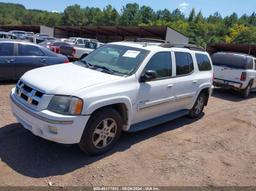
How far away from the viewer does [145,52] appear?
5277mm

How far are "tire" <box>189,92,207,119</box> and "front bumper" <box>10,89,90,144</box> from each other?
12.3 ft

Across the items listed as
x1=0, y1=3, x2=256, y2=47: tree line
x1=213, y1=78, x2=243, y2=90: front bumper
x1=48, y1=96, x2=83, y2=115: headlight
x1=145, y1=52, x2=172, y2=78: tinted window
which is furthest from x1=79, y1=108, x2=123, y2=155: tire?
x1=0, y1=3, x2=256, y2=47: tree line

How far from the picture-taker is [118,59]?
5254 millimetres

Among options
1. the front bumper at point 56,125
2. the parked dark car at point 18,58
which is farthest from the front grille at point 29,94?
the parked dark car at point 18,58

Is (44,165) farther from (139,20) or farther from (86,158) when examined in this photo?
(139,20)

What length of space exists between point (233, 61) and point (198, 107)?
17.2 feet

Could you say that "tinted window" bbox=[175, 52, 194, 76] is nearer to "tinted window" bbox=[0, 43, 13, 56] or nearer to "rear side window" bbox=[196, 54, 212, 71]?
"rear side window" bbox=[196, 54, 212, 71]

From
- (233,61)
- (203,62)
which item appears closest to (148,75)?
(203,62)

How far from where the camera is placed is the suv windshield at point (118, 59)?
5.00m

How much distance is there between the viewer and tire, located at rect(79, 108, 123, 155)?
4.24 metres

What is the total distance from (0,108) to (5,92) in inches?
→ 66.5

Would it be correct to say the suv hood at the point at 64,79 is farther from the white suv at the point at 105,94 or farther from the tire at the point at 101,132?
the tire at the point at 101,132

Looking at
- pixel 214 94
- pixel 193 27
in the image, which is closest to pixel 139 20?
pixel 193 27

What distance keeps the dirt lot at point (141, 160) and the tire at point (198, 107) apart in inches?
27.0
